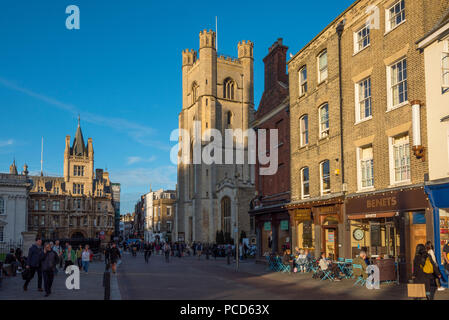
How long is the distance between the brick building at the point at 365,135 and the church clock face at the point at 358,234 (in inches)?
1.8

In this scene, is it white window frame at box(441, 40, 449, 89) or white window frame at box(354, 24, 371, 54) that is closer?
white window frame at box(441, 40, 449, 89)

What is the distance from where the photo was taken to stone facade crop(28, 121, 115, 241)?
82.8 meters

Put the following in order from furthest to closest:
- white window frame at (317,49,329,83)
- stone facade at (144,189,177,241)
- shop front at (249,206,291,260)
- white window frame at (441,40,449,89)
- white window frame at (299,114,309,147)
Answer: stone facade at (144,189,177,241), shop front at (249,206,291,260), white window frame at (299,114,309,147), white window frame at (317,49,329,83), white window frame at (441,40,449,89)

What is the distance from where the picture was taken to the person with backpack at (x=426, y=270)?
1094 cm

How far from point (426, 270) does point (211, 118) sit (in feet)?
197

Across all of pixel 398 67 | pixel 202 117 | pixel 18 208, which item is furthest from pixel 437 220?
pixel 18 208

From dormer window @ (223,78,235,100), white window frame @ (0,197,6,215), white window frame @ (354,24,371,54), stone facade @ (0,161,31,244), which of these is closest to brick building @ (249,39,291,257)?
white window frame @ (354,24,371,54)

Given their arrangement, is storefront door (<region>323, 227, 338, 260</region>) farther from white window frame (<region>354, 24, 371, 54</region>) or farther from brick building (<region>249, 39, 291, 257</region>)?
white window frame (<region>354, 24, 371, 54</region>)

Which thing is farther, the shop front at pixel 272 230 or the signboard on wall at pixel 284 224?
the shop front at pixel 272 230

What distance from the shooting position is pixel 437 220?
48.5ft

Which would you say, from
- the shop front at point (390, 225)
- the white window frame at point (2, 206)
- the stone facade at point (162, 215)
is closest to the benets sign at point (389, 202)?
the shop front at point (390, 225)

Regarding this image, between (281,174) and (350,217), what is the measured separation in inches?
367

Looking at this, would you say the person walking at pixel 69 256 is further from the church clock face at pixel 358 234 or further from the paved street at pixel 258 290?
the church clock face at pixel 358 234

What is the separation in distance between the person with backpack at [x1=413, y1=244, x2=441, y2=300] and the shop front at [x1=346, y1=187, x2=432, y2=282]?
4519mm
